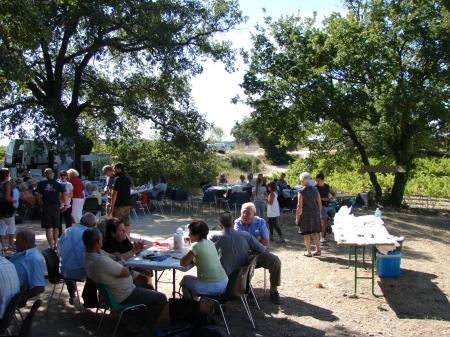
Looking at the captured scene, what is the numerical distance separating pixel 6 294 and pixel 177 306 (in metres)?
1.61

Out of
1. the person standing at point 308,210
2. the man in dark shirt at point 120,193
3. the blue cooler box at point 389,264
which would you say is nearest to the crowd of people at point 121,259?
the man in dark shirt at point 120,193

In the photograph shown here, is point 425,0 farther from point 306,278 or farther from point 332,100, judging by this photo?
point 306,278

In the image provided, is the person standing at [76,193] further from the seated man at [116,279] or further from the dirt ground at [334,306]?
the seated man at [116,279]

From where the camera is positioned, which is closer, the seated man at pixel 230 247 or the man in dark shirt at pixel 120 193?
the seated man at pixel 230 247

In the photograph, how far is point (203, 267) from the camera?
4.83 m

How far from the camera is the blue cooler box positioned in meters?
7.07

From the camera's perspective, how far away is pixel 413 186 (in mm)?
21094

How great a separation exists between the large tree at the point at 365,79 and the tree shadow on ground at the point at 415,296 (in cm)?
811

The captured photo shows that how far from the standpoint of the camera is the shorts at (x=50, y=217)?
327 inches

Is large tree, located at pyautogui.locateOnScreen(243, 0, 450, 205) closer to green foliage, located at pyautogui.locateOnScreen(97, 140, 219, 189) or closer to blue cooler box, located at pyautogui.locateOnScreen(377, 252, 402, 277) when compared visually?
green foliage, located at pyautogui.locateOnScreen(97, 140, 219, 189)

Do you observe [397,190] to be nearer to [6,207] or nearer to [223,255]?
[223,255]

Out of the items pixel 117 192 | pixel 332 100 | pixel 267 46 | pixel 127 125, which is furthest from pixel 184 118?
pixel 117 192

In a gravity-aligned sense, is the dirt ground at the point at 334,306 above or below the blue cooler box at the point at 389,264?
below

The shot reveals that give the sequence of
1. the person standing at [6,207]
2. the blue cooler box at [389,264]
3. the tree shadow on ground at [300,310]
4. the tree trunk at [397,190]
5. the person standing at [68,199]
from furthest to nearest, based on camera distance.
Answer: the tree trunk at [397,190], the person standing at [68,199], the person standing at [6,207], the blue cooler box at [389,264], the tree shadow on ground at [300,310]
